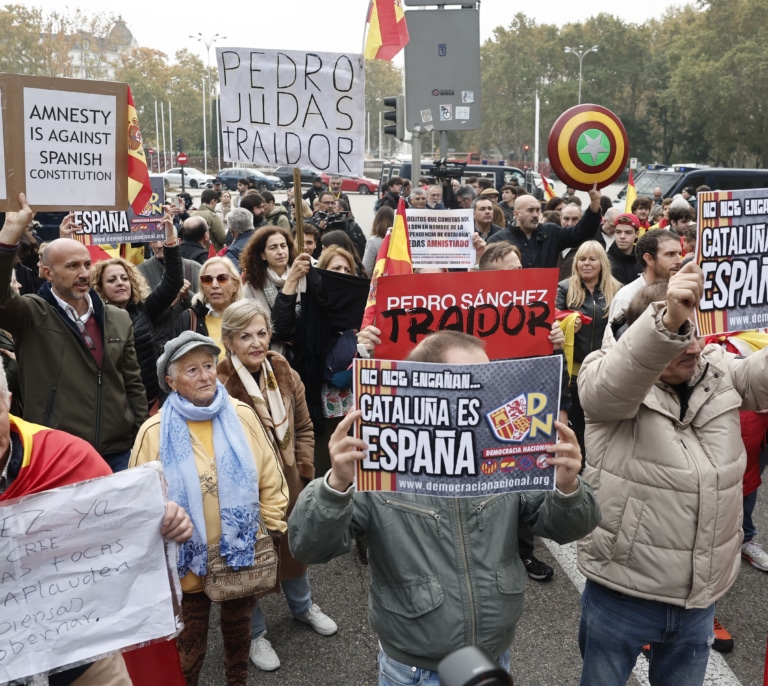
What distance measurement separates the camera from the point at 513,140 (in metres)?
77.2

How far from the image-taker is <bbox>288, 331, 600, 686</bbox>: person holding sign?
7.28 ft

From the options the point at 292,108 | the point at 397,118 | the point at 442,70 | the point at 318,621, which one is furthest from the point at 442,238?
the point at 397,118

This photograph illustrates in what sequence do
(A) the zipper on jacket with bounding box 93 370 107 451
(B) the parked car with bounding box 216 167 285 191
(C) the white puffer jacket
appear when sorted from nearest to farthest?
(C) the white puffer jacket → (A) the zipper on jacket with bounding box 93 370 107 451 → (B) the parked car with bounding box 216 167 285 191

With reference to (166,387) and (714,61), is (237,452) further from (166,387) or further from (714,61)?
(714,61)

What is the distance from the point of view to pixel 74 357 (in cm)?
406

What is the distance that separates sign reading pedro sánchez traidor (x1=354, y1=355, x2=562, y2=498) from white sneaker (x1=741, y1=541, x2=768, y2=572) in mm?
3067

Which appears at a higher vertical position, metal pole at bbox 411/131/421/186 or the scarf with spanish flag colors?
metal pole at bbox 411/131/421/186

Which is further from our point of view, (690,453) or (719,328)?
(719,328)

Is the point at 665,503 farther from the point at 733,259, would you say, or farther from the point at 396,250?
the point at 396,250

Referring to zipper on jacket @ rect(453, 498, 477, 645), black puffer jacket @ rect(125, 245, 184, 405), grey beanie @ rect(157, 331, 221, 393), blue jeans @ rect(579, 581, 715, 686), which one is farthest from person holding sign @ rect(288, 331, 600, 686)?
black puffer jacket @ rect(125, 245, 184, 405)

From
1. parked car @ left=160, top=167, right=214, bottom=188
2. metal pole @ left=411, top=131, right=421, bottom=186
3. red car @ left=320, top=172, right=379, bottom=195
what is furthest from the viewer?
parked car @ left=160, top=167, right=214, bottom=188

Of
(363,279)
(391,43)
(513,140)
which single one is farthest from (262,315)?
(513,140)

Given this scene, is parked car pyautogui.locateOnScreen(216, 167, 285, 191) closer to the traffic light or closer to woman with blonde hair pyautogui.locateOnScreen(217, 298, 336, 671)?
the traffic light

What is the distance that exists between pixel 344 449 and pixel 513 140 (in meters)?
78.5
